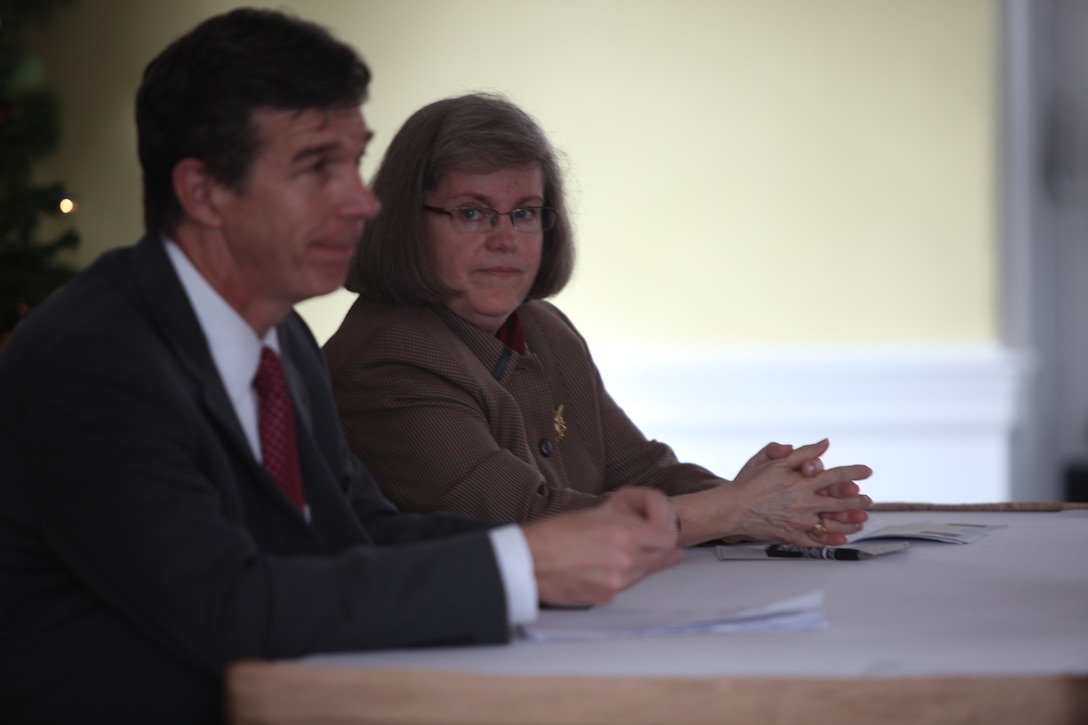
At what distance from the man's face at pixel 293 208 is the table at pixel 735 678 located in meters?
0.43

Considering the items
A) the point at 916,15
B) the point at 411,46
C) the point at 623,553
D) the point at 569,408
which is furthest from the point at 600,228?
the point at 623,553

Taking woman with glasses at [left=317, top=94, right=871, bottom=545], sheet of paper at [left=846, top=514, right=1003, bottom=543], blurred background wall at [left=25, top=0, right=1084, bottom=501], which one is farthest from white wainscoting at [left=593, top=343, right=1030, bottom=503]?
sheet of paper at [left=846, top=514, right=1003, bottom=543]

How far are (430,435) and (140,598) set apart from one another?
754mm

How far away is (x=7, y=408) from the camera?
1.20 m

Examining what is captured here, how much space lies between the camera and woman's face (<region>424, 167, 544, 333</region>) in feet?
6.71

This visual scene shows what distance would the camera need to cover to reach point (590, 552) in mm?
1271

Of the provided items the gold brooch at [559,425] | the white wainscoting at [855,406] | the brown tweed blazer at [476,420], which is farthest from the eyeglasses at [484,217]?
the white wainscoting at [855,406]

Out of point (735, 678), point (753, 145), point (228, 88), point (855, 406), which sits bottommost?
point (735, 678)

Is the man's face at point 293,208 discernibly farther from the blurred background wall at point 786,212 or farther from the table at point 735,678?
the blurred background wall at point 786,212

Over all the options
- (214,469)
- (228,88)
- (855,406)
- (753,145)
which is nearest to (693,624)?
(214,469)

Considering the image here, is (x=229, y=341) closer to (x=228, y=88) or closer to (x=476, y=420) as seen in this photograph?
(x=228, y=88)

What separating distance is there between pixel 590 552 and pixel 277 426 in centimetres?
38

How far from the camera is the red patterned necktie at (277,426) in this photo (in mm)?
1405

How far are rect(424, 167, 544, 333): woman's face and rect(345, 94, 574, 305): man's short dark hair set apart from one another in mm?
16
